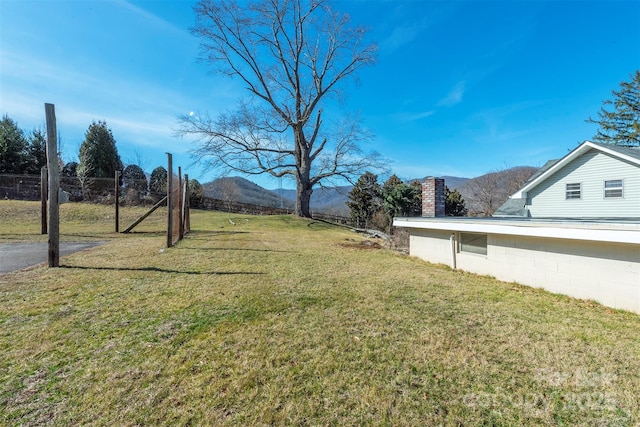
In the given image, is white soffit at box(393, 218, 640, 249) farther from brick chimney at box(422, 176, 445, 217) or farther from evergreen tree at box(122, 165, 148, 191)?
evergreen tree at box(122, 165, 148, 191)

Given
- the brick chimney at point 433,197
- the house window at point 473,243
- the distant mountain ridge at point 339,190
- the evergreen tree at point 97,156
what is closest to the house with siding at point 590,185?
the distant mountain ridge at point 339,190

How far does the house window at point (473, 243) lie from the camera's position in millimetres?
7195

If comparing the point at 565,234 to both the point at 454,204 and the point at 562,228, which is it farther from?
the point at 454,204

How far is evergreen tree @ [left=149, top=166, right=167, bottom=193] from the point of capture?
2284 centimetres

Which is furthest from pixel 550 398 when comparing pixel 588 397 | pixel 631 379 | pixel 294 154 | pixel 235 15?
pixel 235 15

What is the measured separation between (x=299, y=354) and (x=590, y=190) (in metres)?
14.5

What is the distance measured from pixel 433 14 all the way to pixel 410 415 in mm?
13694

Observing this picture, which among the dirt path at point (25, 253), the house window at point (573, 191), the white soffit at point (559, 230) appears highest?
the house window at point (573, 191)

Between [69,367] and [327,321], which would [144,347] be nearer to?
[69,367]

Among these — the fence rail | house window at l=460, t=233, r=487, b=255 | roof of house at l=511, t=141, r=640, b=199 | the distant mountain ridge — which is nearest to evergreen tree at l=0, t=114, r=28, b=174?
the fence rail

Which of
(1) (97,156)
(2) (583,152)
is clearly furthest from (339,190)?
(1) (97,156)

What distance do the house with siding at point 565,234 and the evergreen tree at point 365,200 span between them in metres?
10.1

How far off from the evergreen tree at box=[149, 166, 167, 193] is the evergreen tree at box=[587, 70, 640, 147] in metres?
36.3

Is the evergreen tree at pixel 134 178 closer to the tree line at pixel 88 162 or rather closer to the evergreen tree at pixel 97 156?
the tree line at pixel 88 162
